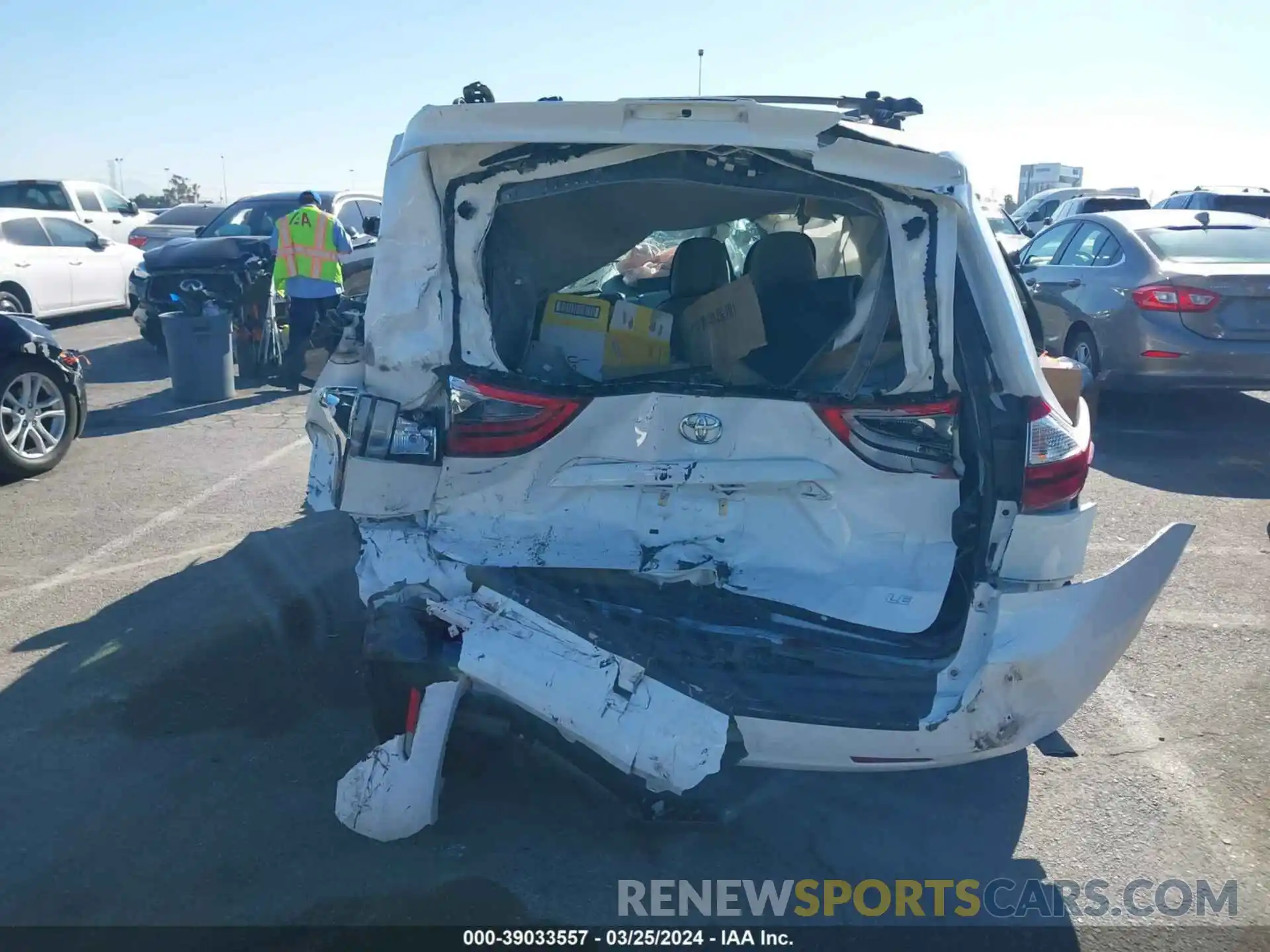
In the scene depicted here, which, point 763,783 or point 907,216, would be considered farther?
point 763,783

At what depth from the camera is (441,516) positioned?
3.24 metres

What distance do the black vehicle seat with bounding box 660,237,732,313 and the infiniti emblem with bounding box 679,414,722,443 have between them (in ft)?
4.37

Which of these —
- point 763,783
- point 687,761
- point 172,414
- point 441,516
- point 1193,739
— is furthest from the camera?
point 172,414

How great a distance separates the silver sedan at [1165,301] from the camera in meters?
8.04

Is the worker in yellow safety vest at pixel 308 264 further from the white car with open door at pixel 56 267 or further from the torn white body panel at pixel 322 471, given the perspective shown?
the torn white body panel at pixel 322 471

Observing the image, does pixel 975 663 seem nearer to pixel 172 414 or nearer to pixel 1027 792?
pixel 1027 792

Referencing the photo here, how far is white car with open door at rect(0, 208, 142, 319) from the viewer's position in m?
13.3

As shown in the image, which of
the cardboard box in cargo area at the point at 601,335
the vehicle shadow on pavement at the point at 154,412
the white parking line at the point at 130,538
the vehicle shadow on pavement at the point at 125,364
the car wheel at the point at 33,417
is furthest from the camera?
the vehicle shadow on pavement at the point at 125,364

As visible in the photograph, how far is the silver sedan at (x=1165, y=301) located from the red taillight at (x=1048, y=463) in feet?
15.5

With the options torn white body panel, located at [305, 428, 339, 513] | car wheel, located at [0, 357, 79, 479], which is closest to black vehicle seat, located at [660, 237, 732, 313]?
torn white body panel, located at [305, 428, 339, 513]

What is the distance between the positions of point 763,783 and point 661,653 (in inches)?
38.9

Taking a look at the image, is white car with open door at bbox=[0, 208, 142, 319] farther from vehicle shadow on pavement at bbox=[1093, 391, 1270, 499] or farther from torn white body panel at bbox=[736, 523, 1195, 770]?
torn white body panel at bbox=[736, 523, 1195, 770]

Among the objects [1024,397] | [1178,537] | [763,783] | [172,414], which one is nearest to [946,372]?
[1024,397]

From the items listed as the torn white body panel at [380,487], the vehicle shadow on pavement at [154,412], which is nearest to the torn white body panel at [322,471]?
the torn white body panel at [380,487]
